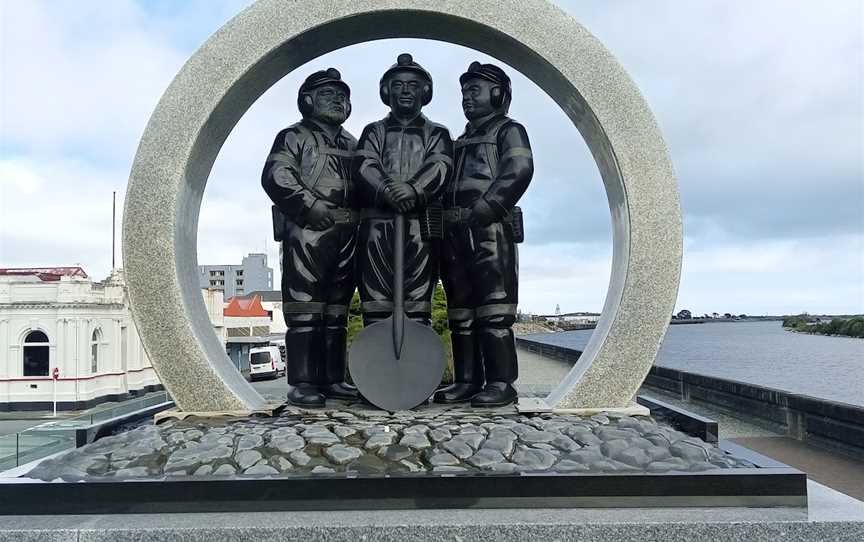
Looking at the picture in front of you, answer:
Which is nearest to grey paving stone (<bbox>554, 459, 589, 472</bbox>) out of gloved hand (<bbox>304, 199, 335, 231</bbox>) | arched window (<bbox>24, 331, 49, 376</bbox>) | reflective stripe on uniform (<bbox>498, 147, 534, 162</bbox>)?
reflective stripe on uniform (<bbox>498, 147, 534, 162</bbox>)

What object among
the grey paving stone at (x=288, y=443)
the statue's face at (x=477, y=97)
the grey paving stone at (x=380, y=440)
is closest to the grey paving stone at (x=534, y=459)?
the grey paving stone at (x=380, y=440)

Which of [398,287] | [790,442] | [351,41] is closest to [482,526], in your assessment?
[398,287]

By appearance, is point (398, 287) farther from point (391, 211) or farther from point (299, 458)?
point (299, 458)

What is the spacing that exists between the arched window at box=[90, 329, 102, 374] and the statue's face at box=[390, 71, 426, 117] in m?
21.3

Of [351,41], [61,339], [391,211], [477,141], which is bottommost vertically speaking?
[61,339]

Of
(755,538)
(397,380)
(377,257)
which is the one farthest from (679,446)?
(377,257)

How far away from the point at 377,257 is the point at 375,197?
52 centimetres

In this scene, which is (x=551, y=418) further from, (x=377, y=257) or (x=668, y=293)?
(x=377, y=257)

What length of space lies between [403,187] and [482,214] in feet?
2.31

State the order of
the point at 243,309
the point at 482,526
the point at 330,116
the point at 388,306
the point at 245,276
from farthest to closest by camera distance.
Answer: the point at 245,276 < the point at 243,309 < the point at 330,116 < the point at 388,306 < the point at 482,526

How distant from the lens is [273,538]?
135 inches

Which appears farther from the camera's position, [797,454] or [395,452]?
[797,454]

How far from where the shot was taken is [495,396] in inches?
219

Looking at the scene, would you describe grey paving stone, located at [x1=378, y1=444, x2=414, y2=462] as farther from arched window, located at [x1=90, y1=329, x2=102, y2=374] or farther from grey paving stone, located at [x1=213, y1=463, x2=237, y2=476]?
arched window, located at [x1=90, y1=329, x2=102, y2=374]
